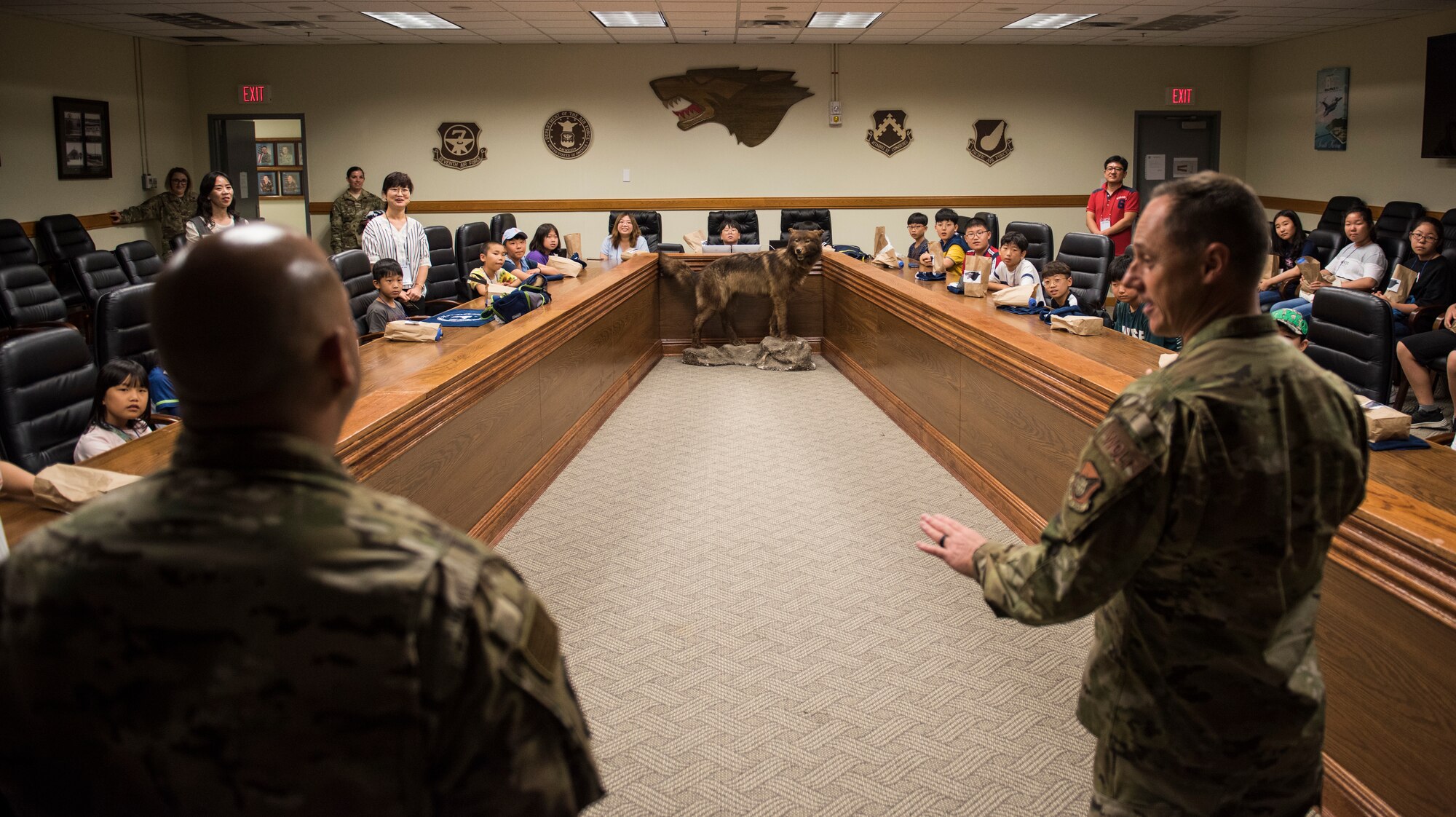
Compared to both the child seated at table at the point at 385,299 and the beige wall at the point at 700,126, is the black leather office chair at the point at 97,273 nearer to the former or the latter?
the child seated at table at the point at 385,299

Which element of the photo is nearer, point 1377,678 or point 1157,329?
point 1157,329

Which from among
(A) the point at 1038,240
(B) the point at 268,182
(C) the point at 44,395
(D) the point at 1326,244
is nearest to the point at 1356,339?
(A) the point at 1038,240

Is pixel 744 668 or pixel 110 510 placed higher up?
pixel 110 510

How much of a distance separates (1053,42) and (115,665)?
11162mm

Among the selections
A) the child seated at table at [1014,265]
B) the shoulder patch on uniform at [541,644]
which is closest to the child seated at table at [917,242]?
the child seated at table at [1014,265]

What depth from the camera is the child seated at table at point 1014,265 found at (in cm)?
572

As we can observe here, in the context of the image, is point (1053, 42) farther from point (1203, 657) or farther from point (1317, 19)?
point (1203, 657)

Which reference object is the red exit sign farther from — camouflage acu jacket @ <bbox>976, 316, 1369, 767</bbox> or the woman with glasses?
camouflage acu jacket @ <bbox>976, 316, 1369, 767</bbox>

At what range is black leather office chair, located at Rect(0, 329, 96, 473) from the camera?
2.88 meters

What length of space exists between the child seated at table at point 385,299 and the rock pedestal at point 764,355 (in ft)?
8.55

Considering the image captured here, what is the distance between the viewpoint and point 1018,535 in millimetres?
3844

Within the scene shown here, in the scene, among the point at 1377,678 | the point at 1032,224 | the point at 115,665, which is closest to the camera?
the point at 115,665

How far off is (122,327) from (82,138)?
23.2 feet

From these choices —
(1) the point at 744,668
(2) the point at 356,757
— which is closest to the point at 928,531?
(2) the point at 356,757
